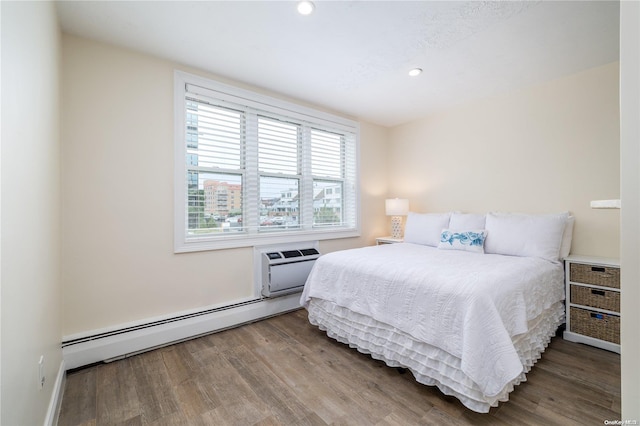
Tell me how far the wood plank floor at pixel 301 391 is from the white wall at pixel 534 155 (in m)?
1.39

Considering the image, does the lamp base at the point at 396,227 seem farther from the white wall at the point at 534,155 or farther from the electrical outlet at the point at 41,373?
the electrical outlet at the point at 41,373

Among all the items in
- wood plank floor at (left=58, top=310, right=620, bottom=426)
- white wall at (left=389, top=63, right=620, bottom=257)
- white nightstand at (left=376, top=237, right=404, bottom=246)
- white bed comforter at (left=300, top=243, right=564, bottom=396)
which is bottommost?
wood plank floor at (left=58, top=310, right=620, bottom=426)

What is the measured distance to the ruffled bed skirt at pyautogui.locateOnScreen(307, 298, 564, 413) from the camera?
164 centimetres

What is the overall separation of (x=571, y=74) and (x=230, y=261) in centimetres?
380

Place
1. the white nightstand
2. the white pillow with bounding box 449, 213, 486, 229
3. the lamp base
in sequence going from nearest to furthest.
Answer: the white pillow with bounding box 449, 213, 486, 229 < the white nightstand < the lamp base

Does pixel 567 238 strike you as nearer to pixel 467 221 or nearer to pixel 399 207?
pixel 467 221

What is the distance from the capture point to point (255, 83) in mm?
3023

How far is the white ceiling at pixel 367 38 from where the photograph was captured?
1.95 metres

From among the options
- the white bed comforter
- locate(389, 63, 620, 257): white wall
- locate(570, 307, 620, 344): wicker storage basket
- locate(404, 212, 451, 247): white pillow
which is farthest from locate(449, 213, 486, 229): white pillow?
locate(570, 307, 620, 344): wicker storage basket

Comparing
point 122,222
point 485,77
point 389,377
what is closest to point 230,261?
point 122,222

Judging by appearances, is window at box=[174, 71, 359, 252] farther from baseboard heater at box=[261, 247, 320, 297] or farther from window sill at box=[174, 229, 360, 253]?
baseboard heater at box=[261, 247, 320, 297]

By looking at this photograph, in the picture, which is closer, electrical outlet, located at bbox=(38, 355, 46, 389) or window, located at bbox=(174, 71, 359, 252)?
electrical outlet, located at bbox=(38, 355, 46, 389)

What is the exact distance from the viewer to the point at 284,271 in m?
3.09

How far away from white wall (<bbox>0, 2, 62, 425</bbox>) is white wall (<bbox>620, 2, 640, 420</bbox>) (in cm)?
168
